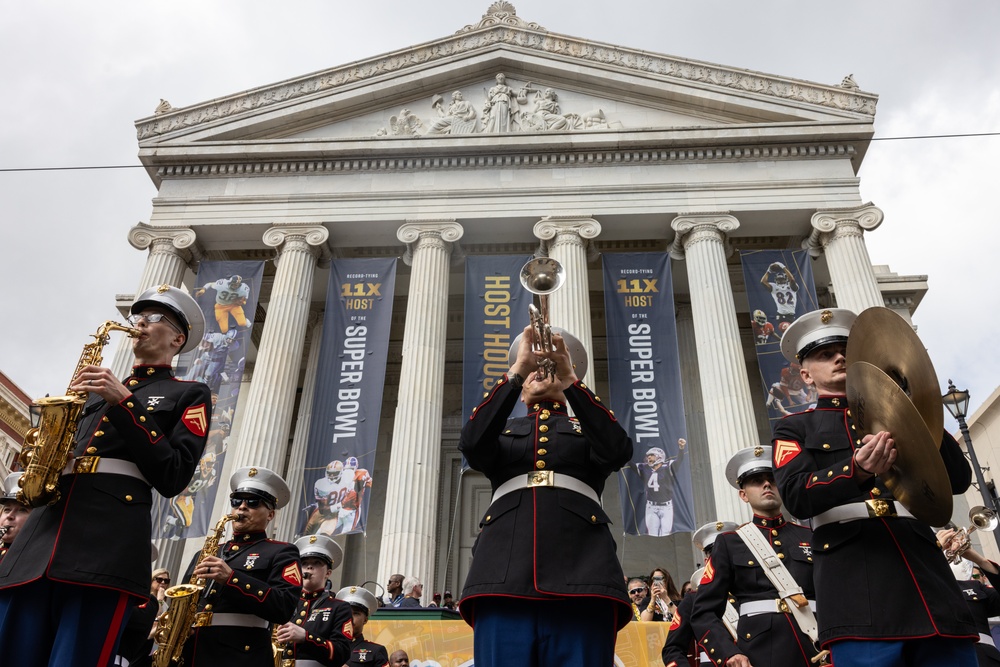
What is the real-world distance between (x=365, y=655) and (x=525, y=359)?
439 centimetres

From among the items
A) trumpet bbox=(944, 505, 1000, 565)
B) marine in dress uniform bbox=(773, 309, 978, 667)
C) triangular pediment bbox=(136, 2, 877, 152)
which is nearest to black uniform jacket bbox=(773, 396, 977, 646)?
marine in dress uniform bbox=(773, 309, 978, 667)

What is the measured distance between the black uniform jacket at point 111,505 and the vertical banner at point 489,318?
37.3 feet

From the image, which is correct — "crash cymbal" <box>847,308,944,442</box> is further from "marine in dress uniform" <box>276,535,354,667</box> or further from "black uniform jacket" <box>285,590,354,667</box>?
"black uniform jacket" <box>285,590,354,667</box>

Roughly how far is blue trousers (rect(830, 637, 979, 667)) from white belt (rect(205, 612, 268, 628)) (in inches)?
133

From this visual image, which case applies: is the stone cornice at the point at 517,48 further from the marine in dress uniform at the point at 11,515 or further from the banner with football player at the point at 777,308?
the marine in dress uniform at the point at 11,515

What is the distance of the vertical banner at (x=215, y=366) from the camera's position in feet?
49.0

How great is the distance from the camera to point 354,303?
17531mm

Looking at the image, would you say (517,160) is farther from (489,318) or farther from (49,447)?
(49,447)

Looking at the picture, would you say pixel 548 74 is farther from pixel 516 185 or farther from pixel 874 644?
pixel 874 644

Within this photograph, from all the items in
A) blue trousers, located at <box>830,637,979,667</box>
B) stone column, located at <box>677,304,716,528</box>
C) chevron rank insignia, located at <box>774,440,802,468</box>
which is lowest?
blue trousers, located at <box>830,637,979,667</box>

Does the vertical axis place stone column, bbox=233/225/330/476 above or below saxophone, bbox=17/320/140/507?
above

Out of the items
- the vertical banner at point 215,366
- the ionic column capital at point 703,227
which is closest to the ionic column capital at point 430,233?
the vertical banner at point 215,366

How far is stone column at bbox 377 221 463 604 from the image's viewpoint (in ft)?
48.7

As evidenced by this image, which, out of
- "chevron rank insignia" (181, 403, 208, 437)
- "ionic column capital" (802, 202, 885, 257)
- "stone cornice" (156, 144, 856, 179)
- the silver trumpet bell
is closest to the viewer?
the silver trumpet bell
